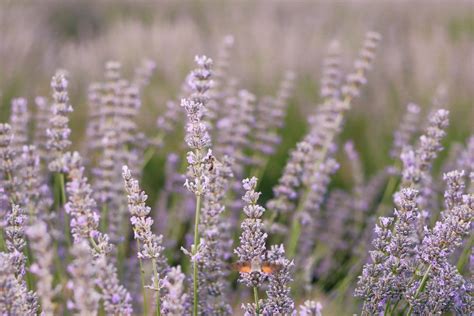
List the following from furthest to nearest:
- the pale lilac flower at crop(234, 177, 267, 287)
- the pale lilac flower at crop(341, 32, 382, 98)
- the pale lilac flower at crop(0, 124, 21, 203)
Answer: the pale lilac flower at crop(341, 32, 382, 98) → the pale lilac flower at crop(0, 124, 21, 203) → the pale lilac flower at crop(234, 177, 267, 287)

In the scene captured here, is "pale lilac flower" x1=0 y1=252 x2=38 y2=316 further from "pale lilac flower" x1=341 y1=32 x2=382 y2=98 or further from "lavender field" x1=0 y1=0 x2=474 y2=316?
"pale lilac flower" x1=341 y1=32 x2=382 y2=98

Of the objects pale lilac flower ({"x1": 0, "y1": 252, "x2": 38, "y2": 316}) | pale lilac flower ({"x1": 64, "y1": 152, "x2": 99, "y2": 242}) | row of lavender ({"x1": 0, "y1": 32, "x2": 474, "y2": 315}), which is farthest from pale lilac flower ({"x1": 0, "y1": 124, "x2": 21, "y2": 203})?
pale lilac flower ({"x1": 0, "y1": 252, "x2": 38, "y2": 316})

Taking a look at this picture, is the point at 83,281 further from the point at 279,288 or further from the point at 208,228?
the point at 208,228

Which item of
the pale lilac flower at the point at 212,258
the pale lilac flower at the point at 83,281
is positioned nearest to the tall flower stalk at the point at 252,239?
the pale lilac flower at the point at 212,258

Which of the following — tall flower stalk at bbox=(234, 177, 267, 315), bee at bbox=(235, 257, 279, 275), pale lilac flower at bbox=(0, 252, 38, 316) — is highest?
tall flower stalk at bbox=(234, 177, 267, 315)

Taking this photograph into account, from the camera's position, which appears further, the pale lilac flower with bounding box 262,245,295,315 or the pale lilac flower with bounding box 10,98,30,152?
the pale lilac flower with bounding box 10,98,30,152

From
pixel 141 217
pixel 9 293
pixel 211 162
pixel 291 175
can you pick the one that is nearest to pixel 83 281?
pixel 9 293

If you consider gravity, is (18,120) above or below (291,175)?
above

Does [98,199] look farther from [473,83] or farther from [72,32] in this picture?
[72,32]

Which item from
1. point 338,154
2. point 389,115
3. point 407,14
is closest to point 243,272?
point 338,154
